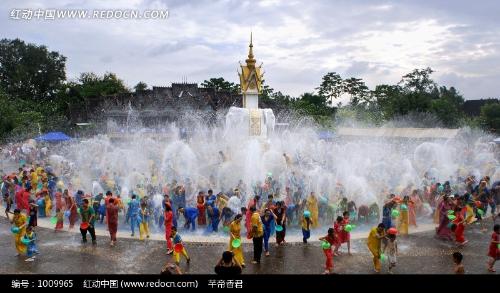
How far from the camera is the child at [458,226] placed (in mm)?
12438

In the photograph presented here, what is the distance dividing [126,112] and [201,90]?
873cm

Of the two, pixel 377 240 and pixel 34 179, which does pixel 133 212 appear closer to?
pixel 377 240

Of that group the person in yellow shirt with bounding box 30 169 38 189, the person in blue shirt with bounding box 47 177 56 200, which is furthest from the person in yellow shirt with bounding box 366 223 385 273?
the person in yellow shirt with bounding box 30 169 38 189

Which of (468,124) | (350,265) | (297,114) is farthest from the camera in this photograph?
(297,114)

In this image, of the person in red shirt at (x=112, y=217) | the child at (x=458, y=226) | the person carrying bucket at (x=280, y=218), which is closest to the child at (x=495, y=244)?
the child at (x=458, y=226)

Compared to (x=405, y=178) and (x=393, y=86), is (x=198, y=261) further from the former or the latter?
(x=393, y=86)

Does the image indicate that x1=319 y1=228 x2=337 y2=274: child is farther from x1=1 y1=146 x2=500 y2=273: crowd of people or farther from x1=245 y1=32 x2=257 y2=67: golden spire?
x1=245 y1=32 x2=257 y2=67: golden spire

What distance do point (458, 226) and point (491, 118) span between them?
3710 cm

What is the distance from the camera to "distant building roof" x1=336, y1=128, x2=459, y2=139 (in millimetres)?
39603

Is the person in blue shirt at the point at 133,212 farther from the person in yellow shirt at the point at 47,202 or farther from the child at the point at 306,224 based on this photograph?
the child at the point at 306,224

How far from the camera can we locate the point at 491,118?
146 feet

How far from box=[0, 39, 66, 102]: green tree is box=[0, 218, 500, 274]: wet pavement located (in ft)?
185

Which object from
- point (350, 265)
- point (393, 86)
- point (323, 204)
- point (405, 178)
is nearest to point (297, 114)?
point (393, 86)
